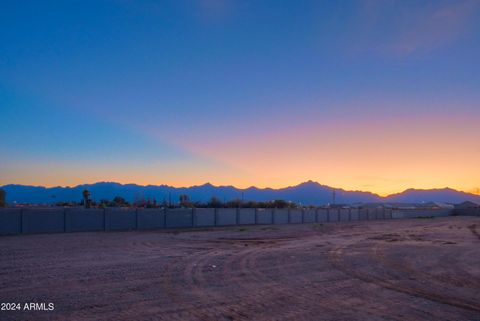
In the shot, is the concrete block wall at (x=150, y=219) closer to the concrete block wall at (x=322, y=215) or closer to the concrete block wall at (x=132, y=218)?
the concrete block wall at (x=132, y=218)

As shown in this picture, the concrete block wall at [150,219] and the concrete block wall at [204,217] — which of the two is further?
the concrete block wall at [204,217]

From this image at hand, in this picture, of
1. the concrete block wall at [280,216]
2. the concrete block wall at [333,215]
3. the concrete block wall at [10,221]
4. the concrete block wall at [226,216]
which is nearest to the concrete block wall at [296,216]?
the concrete block wall at [280,216]

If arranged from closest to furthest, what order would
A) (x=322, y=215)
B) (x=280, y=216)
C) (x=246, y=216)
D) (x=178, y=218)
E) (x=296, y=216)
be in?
(x=178, y=218) → (x=246, y=216) → (x=280, y=216) → (x=296, y=216) → (x=322, y=215)

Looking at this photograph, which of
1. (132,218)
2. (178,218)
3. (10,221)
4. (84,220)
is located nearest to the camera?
(10,221)

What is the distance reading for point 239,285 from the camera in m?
Result: 14.3

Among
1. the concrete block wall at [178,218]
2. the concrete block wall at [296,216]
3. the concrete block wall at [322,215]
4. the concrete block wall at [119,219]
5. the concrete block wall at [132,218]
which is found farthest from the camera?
the concrete block wall at [322,215]

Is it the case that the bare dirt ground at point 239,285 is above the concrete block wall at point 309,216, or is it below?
above

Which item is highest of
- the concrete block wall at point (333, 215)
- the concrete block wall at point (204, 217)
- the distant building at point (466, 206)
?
the concrete block wall at point (204, 217)

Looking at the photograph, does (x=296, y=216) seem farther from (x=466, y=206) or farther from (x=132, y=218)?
(x=466, y=206)

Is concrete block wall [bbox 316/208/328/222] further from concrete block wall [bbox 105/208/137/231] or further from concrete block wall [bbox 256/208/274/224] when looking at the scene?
concrete block wall [bbox 105/208/137/231]

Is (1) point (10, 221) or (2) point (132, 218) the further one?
(2) point (132, 218)

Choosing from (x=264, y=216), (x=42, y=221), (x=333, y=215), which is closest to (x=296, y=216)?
(x=264, y=216)

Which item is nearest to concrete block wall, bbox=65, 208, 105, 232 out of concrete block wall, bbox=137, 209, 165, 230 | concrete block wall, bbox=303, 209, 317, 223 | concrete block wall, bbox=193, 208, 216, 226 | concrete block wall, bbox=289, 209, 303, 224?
concrete block wall, bbox=137, 209, 165, 230

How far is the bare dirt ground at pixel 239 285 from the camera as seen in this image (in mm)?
10930
